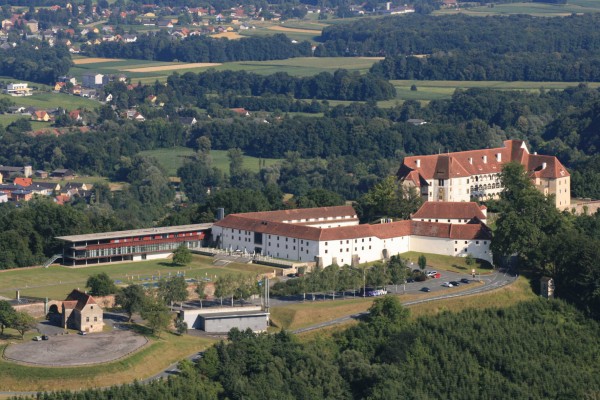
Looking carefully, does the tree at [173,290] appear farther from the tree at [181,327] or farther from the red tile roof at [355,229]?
the red tile roof at [355,229]

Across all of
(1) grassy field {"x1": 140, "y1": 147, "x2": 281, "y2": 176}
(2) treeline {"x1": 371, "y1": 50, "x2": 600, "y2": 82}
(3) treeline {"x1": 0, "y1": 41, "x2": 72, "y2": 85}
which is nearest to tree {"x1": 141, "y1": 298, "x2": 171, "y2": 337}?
(1) grassy field {"x1": 140, "y1": 147, "x2": 281, "y2": 176}

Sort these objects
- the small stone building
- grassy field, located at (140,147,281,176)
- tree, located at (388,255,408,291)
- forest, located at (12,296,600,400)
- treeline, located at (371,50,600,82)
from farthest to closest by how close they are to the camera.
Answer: treeline, located at (371,50,600,82) → grassy field, located at (140,147,281,176) → tree, located at (388,255,408,291) → the small stone building → forest, located at (12,296,600,400)

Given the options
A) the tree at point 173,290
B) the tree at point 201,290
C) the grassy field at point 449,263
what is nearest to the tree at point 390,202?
the grassy field at point 449,263

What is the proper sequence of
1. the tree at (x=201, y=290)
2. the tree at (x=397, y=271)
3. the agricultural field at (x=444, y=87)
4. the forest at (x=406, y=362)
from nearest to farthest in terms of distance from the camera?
1. the forest at (x=406, y=362)
2. the tree at (x=201, y=290)
3. the tree at (x=397, y=271)
4. the agricultural field at (x=444, y=87)

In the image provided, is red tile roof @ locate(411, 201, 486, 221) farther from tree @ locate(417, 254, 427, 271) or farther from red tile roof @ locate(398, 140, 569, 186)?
tree @ locate(417, 254, 427, 271)

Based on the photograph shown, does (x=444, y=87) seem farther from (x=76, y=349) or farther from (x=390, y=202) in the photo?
(x=76, y=349)

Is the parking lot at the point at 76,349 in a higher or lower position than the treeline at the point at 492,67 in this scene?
higher

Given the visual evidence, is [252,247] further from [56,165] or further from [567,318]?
[56,165]
